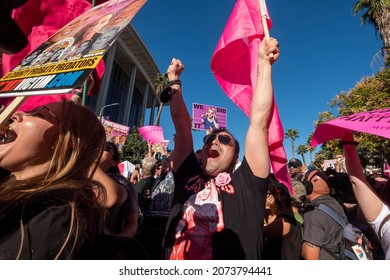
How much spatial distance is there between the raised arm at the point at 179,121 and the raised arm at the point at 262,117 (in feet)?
1.80

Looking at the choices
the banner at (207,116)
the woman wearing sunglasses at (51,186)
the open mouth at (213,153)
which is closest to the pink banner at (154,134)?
the banner at (207,116)

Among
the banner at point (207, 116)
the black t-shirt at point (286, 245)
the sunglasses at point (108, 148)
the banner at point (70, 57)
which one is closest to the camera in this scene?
the banner at point (70, 57)

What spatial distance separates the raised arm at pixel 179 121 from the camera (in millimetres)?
1991

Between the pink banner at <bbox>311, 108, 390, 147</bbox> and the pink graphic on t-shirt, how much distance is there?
1.17m

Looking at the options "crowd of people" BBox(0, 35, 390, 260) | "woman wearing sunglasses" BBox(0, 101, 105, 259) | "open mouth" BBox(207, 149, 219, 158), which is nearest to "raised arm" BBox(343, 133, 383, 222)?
"crowd of people" BBox(0, 35, 390, 260)

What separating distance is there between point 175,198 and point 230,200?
434 millimetres

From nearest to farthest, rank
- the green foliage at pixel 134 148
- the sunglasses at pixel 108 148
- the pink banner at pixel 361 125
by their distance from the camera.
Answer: the pink banner at pixel 361 125
the sunglasses at pixel 108 148
the green foliage at pixel 134 148

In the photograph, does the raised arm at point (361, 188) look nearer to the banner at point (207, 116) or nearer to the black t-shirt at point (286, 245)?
the black t-shirt at point (286, 245)

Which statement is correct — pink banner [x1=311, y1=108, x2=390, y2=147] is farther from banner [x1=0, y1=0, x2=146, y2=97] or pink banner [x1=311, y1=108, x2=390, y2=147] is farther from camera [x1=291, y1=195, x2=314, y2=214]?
banner [x1=0, y1=0, x2=146, y2=97]

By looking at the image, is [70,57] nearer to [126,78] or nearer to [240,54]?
[240,54]

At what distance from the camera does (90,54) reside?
915 millimetres

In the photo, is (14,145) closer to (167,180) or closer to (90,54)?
(90,54)

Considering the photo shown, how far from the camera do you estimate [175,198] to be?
1850mm
